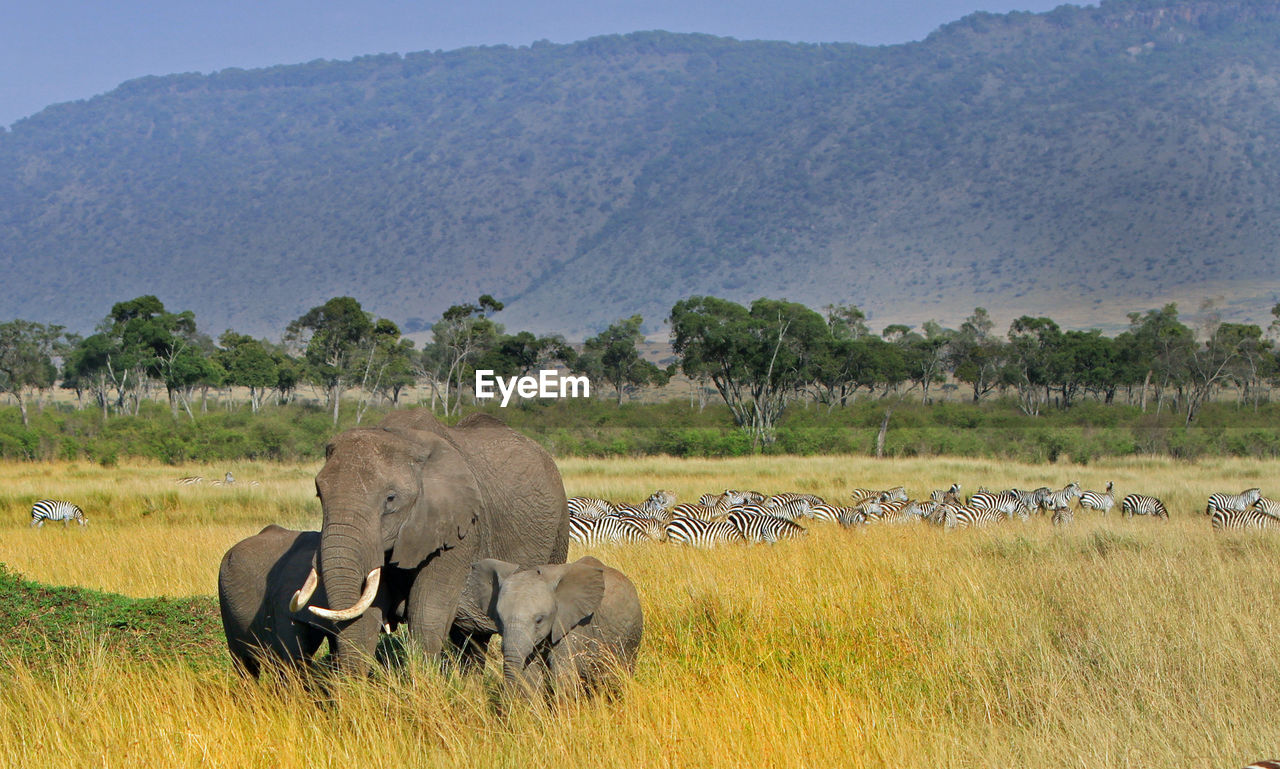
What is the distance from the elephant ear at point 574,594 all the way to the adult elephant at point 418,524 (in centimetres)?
53

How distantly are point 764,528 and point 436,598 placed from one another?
10.0 m

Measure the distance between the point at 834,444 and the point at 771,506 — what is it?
2493cm

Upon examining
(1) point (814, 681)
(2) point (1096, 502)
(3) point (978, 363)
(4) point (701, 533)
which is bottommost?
(2) point (1096, 502)

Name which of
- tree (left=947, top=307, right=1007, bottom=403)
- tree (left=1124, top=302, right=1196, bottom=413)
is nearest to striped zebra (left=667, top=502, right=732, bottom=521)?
tree (left=1124, top=302, right=1196, bottom=413)

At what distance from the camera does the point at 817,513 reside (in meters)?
19.5

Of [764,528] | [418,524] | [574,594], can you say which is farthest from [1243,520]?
[418,524]

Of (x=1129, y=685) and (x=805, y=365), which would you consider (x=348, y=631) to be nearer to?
(x=1129, y=685)

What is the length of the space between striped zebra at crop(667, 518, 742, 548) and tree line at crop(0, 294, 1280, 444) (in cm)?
2729

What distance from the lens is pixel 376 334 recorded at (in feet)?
197

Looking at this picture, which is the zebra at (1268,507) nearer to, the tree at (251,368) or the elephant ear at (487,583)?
the elephant ear at (487,583)

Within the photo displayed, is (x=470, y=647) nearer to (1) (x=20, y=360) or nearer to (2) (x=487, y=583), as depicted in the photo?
(2) (x=487, y=583)

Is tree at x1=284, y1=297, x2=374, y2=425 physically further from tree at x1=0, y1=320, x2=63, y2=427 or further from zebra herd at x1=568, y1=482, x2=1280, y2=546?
zebra herd at x1=568, y1=482, x2=1280, y2=546

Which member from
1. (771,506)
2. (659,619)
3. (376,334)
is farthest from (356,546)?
(376,334)

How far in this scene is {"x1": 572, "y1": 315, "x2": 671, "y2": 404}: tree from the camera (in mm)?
79438
